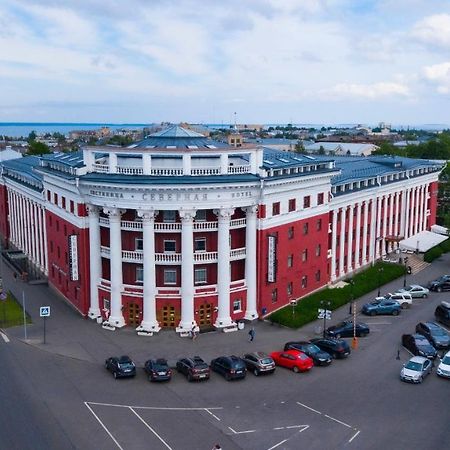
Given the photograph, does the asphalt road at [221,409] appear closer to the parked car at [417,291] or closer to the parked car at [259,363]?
the parked car at [259,363]

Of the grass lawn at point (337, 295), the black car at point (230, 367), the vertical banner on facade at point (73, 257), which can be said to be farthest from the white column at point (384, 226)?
the black car at point (230, 367)

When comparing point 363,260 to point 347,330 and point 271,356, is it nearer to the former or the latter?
point 347,330

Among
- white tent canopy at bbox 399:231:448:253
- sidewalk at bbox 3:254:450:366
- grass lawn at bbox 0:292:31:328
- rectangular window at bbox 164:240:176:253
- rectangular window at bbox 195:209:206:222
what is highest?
rectangular window at bbox 195:209:206:222

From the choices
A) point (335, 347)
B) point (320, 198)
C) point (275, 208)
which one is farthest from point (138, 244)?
Result: point (320, 198)

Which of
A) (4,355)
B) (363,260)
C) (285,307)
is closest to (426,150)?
(363,260)

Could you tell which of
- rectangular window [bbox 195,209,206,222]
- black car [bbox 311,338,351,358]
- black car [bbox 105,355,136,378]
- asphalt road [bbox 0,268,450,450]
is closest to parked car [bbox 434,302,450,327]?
asphalt road [bbox 0,268,450,450]

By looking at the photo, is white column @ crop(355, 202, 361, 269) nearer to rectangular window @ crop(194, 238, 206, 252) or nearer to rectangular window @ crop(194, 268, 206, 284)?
rectangular window @ crop(194, 238, 206, 252)

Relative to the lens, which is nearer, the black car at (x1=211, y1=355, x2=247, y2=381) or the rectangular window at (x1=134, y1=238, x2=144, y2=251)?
the black car at (x1=211, y1=355, x2=247, y2=381)
